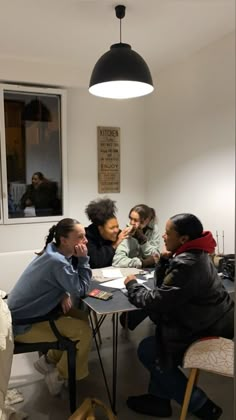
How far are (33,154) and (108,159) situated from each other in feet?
2.93

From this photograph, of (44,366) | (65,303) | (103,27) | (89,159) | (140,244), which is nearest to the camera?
(65,303)

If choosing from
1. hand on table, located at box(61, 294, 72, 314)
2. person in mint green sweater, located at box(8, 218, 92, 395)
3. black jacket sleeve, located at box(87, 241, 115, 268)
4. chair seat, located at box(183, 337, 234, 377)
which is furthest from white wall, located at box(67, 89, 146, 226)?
chair seat, located at box(183, 337, 234, 377)

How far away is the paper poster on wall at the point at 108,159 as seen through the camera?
4.14 metres

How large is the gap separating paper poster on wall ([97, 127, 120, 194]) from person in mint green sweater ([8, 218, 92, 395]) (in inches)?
79.1

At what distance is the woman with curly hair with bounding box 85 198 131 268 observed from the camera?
2887mm

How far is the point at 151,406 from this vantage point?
6.76 feet

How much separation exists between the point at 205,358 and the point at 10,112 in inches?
119

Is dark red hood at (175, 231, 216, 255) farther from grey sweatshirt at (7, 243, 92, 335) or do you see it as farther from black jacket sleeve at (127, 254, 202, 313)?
grey sweatshirt at (7, 243, 92, 335)

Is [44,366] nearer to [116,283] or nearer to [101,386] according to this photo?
[101,386]

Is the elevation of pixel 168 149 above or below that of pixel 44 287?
above

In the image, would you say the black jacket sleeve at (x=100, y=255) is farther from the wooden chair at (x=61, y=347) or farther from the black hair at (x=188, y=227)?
the black hair at (x=188, y=227)

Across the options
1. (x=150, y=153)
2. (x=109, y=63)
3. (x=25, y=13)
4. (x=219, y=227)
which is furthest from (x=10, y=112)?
(x=219, y=227)

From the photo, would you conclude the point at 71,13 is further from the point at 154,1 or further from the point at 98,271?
the point at 98,271

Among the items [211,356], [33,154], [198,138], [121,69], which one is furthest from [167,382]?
[33,154]
